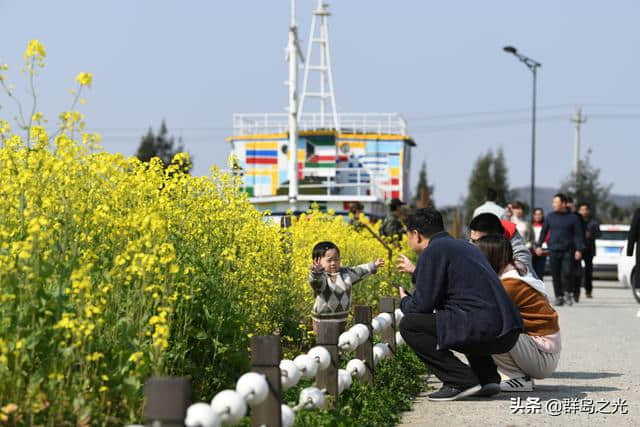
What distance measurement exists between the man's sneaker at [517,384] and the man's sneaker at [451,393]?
0.51 metres

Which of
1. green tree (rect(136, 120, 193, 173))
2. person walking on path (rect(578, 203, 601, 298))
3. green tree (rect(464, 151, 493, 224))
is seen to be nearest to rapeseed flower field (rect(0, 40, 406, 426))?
person walking on path (rect(578, 203, 601, 298))

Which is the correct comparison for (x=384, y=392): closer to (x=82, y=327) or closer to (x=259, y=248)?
(x=259, y=248)

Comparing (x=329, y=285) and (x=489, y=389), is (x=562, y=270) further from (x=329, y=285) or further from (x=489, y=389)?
(x=489, y=389)

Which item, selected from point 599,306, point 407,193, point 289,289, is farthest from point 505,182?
point 289,289

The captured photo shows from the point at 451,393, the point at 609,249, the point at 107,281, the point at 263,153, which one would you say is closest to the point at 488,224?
the point at 451,393

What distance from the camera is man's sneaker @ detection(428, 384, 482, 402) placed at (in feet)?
30.5

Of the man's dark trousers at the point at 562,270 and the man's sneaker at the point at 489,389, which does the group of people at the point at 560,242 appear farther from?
the man's sneaker at the point at 489,389

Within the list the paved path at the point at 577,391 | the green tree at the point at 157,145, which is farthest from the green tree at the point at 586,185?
the paved path at the point at 577,391

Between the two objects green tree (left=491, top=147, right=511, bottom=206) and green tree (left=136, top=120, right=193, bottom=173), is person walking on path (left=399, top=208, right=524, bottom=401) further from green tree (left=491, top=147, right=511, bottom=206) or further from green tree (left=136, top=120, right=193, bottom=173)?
green tree (left=491, top=147, right=511, bottom=206)

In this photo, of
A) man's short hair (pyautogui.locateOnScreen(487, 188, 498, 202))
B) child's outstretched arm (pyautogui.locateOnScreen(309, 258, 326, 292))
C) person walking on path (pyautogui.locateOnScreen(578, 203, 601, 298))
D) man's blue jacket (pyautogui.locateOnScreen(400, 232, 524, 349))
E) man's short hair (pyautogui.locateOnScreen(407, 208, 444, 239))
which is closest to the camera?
man's blue jacket (pyautogui.locateOnScreen(400, 232, 524, 349))

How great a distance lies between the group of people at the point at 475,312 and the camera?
9.01m

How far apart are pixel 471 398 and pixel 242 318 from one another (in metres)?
2.15

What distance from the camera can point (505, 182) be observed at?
373 feet

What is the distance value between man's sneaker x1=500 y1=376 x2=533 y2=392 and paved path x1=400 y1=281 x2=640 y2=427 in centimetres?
6
